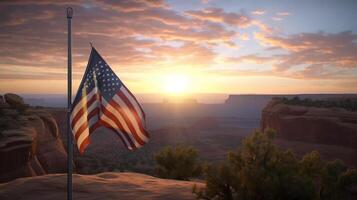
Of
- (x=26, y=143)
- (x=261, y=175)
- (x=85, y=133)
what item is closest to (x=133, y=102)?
(x=85, y=133)

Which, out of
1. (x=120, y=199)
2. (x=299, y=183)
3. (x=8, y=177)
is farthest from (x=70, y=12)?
(x=8, y=177)

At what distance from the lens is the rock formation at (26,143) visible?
2439 centimetres

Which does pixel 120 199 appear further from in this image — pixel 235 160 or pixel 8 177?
pixel 8 177

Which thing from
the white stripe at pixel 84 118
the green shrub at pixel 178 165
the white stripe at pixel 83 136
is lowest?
the green shrub at pixel 178 165

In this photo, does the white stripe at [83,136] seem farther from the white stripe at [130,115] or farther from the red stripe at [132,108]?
the red stripe at [132,108]

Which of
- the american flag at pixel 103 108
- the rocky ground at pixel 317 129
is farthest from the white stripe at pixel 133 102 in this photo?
the rocky ground at pixel 317 129

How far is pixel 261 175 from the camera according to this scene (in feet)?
34.0

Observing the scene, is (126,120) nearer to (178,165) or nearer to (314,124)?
(178,165)

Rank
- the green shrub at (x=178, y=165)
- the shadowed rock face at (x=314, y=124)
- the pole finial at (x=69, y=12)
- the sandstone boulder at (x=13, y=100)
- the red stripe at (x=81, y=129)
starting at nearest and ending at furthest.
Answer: the red stripe at (x=81, y=129)
the pole finial at (x=69, y=12)
the green shrub at (x=178, y=165)
the sandstone boulder at (x=13, y=100)
the shadowed rock face at (x=314, y=124)

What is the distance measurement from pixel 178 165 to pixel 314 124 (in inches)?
1071

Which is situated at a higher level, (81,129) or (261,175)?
(81,129)

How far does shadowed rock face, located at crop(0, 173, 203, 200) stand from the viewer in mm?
12047

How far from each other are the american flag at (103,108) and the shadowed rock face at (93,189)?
4.29m

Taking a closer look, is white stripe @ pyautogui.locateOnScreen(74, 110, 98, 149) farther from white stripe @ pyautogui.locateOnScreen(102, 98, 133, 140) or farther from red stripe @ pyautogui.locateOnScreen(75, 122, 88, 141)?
white stripe @ pyautogui.locateOnScreen(102, 98, 133, 140)
